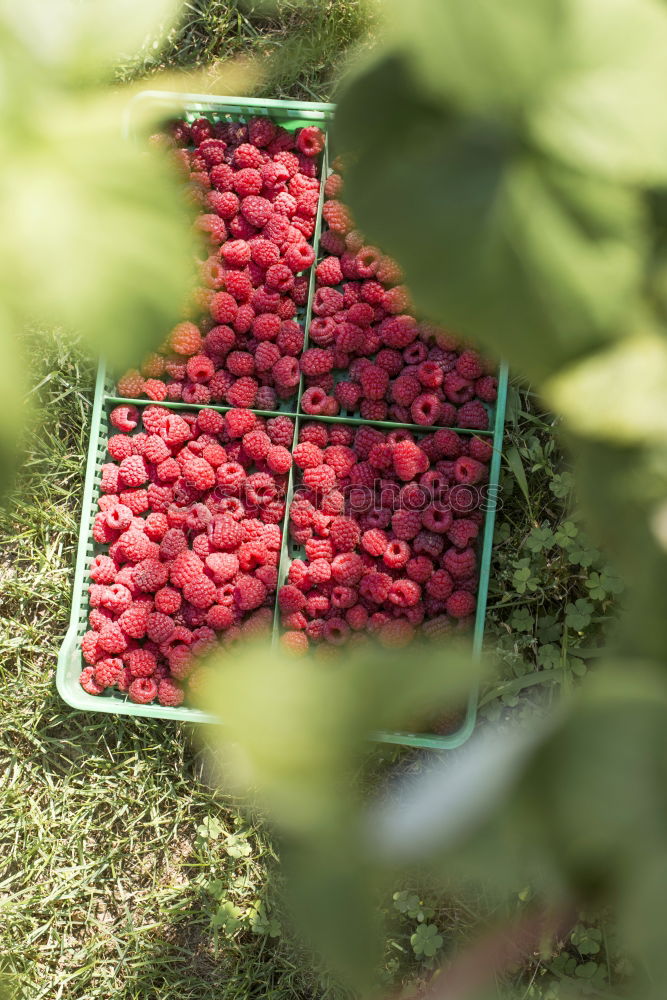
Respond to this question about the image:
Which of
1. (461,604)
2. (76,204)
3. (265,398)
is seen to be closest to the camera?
(76,204)

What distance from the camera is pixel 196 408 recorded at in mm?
1386

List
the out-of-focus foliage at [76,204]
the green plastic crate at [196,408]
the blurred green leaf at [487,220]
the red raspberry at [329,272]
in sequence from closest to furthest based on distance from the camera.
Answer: the out-of-focus foliage at [76,204], the blurred green leaf at [487,220], the green plastic crate at [196,408], the red raspberry at [329,272]

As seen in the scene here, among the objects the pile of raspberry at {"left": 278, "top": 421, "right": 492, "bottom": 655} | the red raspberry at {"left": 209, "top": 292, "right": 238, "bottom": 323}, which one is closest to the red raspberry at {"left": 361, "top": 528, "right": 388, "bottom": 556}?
the pile of raspberry at {"left": 278, "top": 421, "right": 492, "bottom": 655}

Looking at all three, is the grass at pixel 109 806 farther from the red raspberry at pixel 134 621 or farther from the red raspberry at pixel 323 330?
the red raspberry at pixel 323 330

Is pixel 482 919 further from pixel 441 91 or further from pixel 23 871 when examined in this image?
pixel 441 91

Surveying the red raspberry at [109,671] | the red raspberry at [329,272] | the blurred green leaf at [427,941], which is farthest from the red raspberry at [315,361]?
the blurred green leaf at [427,941]

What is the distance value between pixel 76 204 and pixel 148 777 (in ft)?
4.39

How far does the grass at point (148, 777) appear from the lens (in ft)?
4.36

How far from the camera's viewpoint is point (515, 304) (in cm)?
30

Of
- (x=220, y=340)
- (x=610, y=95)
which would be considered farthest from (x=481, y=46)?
(x=220, y=340)

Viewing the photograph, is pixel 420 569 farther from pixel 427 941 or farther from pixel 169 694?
pixel 427 941

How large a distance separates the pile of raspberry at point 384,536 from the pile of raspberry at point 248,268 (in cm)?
15

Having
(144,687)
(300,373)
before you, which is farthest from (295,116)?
(144,687)

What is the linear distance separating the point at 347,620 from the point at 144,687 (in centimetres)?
33
